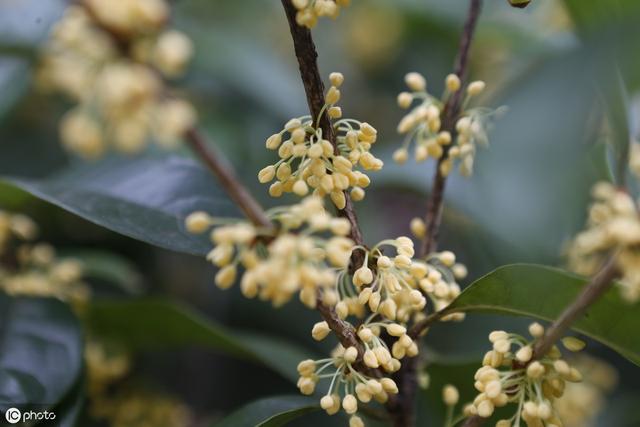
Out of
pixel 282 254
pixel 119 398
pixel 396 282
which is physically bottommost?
pixel 119 398

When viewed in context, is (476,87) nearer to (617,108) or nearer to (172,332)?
(617,108)

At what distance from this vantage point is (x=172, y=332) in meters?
1.27

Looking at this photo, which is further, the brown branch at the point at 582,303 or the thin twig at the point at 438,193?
the thin twig at the point at 438,193

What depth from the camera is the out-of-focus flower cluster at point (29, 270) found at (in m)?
1.22

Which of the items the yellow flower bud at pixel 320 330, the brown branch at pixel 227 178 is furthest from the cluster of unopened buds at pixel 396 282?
the brown branch at pixel 227 178

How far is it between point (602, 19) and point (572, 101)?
11cm

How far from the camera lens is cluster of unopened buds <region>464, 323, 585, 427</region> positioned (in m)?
0.74

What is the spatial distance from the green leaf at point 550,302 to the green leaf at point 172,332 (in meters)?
0.45

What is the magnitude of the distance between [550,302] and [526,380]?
0.29 feet

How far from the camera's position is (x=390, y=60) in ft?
7.70

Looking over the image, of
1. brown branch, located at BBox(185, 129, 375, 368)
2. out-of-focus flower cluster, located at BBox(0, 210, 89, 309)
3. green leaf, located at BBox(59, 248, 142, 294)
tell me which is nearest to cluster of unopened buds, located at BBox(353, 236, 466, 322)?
brown branch, located at BBox(185, 129, 375, 368)

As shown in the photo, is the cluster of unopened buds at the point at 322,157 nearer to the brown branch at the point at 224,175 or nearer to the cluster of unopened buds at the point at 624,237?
the brown branch at the point at 224,175

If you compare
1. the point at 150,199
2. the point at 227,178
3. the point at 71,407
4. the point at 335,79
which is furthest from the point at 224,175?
the point at 71,407

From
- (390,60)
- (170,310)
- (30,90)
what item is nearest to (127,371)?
(170,310)
